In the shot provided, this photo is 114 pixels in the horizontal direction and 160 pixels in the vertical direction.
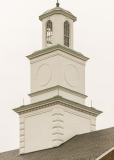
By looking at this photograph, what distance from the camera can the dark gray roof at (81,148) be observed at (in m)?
49.1

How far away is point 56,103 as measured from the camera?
55906 millimetres

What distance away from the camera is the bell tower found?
56156 mm

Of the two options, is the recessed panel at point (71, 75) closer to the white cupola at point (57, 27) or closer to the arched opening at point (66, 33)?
the white cupola at point (57, 27)

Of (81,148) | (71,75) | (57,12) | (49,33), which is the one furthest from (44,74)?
(81,148)

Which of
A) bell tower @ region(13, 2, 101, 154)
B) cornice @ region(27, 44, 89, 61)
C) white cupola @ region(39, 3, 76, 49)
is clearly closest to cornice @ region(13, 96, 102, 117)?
bell tower @ region(13, 2, 101, 154)

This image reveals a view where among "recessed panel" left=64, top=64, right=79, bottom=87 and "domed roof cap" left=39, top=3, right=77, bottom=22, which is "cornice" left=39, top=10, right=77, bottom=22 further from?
"recessed panel" left=64, top=64, right=79, bottom=87

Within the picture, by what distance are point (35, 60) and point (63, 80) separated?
11.5ft

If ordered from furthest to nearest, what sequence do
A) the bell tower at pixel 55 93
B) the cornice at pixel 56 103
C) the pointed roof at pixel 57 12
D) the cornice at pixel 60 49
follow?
the pointed roof at pixel 57 12 → the cornice at pixel 60 49 → the bell tower at pixel 55 93 → the cornice at pixel 56 103

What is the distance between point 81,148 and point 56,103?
5.93 meters

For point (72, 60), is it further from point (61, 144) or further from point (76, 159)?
point (76, 159)

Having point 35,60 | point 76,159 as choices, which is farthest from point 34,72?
point 76,159

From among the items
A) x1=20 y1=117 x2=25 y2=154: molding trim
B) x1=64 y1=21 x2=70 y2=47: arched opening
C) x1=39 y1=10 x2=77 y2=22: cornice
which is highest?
x1=39 y1=10 x2=77 y2=22: cornice

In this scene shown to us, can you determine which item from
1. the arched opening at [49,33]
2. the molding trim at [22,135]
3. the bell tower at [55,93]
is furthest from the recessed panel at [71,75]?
the molding trim at [22,135]

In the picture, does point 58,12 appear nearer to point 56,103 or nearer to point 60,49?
point 60,49
